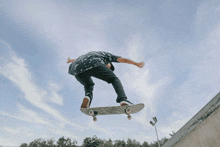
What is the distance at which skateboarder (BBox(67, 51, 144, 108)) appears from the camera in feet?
13.1

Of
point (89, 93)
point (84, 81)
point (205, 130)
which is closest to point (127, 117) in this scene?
point (89, 93)

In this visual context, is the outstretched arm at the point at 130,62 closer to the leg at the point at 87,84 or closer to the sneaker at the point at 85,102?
the leg at the point at 87,84

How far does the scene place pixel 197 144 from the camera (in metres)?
2.16

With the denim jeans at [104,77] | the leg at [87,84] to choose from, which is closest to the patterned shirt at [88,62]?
the denim jeans at [104,77]

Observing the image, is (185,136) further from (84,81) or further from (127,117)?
(84,81)

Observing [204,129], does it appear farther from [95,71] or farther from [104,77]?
[95,71]

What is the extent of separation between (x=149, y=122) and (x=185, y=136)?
19966 millimetres

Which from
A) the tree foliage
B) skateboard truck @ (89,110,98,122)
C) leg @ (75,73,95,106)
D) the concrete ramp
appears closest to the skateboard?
skateboard truck @ (89,110,98,122)

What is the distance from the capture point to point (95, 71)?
13.2 feet

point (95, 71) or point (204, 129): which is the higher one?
point (95, 71)

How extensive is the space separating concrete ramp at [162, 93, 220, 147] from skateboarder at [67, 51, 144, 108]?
1.90m

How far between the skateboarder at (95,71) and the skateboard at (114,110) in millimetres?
142

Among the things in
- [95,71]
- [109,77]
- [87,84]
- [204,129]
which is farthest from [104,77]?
[204,129]

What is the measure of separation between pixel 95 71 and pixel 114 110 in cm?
134
